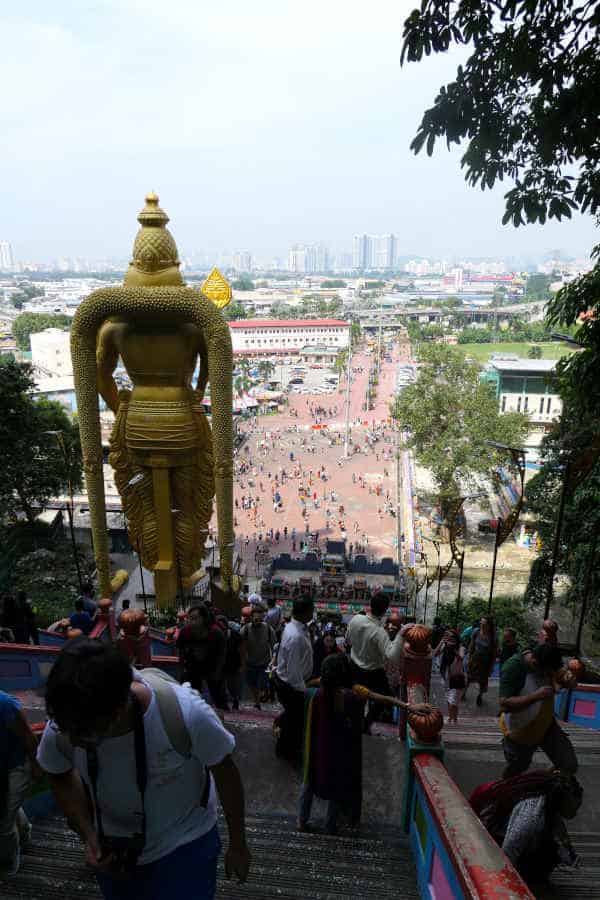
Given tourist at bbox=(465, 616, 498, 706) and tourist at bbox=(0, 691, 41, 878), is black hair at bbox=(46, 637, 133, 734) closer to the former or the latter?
tourist at bbox=(0, 691, 41, 878)

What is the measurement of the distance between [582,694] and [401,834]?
260cm

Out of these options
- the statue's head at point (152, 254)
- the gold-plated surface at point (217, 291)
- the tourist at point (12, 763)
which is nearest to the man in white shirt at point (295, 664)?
the tourist at point (12, 763)

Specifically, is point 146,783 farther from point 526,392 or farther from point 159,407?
point 526,392

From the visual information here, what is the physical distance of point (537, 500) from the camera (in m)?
12.2

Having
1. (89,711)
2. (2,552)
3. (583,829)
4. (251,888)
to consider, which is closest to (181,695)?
(89,711)

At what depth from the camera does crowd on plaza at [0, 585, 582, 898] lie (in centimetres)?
150

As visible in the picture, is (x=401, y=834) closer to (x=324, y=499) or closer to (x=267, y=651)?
(x=267, y=651)

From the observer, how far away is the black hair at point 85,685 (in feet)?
4.34

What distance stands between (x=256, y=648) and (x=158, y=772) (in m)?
2.95

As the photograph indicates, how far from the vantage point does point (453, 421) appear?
1923 centimetres

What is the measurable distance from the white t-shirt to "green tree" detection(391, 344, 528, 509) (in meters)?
17.3

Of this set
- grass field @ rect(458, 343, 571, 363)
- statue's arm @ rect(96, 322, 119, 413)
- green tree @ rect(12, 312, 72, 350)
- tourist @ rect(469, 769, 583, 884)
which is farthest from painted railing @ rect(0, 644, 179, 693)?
green tree @ rect(12, 312, 72, 350)

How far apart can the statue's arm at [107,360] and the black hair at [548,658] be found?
6.11 m

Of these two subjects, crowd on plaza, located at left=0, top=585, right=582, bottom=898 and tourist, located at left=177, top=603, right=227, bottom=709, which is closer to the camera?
crowd on plaza, located at left=0, top=585, right=582, bottom=898
